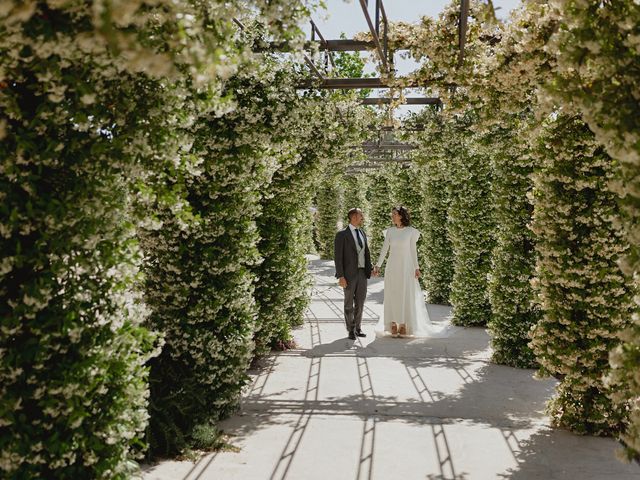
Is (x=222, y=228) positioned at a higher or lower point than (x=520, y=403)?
higher

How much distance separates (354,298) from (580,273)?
17.0ft

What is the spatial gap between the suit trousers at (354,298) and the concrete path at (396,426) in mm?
939

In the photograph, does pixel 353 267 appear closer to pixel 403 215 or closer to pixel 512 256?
pixel 403 215

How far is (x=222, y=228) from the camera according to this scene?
5.52 m

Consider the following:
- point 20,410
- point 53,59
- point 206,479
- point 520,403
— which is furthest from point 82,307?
point 520,403

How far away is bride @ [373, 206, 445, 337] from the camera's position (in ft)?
34.5

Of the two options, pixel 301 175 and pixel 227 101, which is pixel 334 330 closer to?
pixel 301 175

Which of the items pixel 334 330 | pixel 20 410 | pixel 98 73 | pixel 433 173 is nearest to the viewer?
pixel 98 73

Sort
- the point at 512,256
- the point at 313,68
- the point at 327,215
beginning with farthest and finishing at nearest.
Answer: the point at 327,215
the point at 512,256
the point at 313,68

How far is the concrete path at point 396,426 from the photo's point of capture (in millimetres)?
4723

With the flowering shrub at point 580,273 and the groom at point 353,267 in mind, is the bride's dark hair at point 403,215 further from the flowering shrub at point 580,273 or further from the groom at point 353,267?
the flowering shrub at point 580,273

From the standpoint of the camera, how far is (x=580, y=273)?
5.43 metres

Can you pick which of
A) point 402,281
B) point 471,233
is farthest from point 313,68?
point 471,233

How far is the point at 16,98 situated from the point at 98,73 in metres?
0.43
